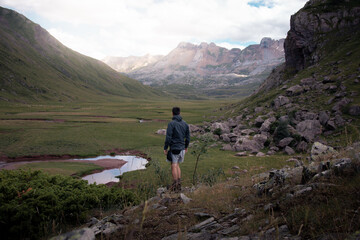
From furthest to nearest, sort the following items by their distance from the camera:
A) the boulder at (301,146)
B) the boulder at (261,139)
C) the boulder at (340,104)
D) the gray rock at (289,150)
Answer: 1. the boulder at (261,139)
2. the boulder at (340,104)
3. the gray rock at (289,150)
4. the boulder at (301,146)

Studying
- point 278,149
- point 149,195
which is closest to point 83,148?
point 149,195

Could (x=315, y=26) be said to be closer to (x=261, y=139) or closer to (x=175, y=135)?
(x=261, y=139)

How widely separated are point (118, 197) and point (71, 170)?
16977 millimetres

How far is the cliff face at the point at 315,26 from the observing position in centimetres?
4934

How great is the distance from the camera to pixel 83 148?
36.0 metres

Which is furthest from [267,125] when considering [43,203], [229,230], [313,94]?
[43,203]

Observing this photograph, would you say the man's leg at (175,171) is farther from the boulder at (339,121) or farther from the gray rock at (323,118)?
the gray rock at (323,118)

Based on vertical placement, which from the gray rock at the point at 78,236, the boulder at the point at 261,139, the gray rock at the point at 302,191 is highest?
the gray rock at the point at 302,191

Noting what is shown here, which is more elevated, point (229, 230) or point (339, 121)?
point (339, 121)

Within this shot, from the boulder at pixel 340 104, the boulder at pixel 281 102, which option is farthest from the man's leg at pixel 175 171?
the boulder at pixel 281 102

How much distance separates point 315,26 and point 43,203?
211 feet

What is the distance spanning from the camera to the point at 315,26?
52750 millimetres

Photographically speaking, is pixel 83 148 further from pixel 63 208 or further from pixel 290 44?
pixel 290 44

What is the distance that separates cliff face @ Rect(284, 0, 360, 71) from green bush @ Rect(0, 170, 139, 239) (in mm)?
54753
